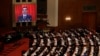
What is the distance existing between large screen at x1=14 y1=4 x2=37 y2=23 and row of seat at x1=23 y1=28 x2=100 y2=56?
4566 mm

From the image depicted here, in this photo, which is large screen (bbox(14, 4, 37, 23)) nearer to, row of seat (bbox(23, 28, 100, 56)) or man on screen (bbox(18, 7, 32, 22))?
man on screen (bbox(18, 7, 32, 22))

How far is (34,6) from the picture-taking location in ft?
83.4

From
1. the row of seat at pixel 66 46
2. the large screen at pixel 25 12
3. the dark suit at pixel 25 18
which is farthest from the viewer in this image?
the large screen at pixel 25 12

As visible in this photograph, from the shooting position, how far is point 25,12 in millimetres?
25094

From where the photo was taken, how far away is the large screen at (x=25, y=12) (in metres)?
25.0

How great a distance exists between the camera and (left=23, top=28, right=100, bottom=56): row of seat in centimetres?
1363

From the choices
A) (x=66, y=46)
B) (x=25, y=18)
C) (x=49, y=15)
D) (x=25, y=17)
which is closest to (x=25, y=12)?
(x=25, y=17)

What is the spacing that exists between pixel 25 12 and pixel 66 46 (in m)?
10.2

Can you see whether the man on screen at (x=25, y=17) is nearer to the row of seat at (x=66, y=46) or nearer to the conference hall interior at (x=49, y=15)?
the conference hall interior at (x=49, y=15)

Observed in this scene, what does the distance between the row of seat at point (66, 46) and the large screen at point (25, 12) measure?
457cm

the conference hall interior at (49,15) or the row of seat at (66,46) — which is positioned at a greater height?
the conference hall interior at (49,15)

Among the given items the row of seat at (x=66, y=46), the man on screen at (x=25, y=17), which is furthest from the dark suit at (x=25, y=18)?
the row of seat at (x=66, y=46)

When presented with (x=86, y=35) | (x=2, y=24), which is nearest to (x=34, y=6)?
(x=2, y=24)

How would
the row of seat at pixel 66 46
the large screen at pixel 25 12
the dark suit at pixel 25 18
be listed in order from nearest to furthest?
1. the row of seat at pixel 66 46
2. the dark suit at pixel 25 18
3. the large screen at pixel 25 12
